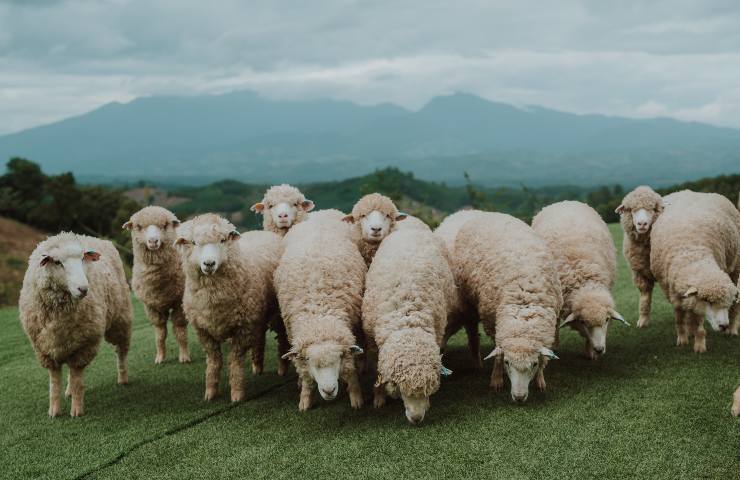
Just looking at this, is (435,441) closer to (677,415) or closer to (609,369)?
(677,415)

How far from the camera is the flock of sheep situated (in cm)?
621

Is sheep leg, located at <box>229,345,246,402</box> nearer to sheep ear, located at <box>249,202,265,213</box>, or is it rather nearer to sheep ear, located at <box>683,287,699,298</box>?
sheep ear, located at <box>249,202,265,213</box>

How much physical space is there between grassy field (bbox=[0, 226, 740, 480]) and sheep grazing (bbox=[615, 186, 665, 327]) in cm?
116

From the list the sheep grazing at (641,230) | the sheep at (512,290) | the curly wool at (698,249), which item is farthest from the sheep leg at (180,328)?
the curly wool at (698,249)

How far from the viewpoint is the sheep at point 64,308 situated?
6328 mm

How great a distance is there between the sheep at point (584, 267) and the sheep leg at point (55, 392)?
5.68 metres

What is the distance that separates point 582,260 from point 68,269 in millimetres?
5830

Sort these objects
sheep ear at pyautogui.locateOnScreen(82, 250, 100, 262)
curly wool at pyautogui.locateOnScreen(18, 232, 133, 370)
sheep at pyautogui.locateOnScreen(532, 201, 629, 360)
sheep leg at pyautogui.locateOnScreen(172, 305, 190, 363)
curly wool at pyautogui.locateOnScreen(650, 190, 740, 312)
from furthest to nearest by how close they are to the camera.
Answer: sheep leg at pyautogui.locateOnScreen(172, 305, 190, 363) < curly wool at pyautogui.locateOnScreen(650, 190, 740, 312) < sheep at pyautogui.locateOnScreen(532, 201, 629, 360) < sheep ear at pyautogui.locateOnScreen(82, 250, 100, 262) < curly wool at pyautogui.locateOnScreen(18, 232, 133, 370)

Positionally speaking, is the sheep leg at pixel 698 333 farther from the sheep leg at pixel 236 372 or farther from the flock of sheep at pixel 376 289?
the sheep leg at pixel 236 372

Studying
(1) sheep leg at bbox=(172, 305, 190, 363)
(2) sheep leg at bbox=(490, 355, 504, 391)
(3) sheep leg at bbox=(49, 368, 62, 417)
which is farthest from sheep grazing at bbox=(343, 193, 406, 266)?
(3) sheep leg at bbox=(49, 368, 62, 417)

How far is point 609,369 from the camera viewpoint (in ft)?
23.5

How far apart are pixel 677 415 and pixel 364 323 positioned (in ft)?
10.2

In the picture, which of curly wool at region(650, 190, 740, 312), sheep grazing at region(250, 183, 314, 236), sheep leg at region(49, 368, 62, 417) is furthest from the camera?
sheep grazing at region(250, 183, 314, 236)

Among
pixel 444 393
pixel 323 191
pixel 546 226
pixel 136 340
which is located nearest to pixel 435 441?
pixel 444 393
